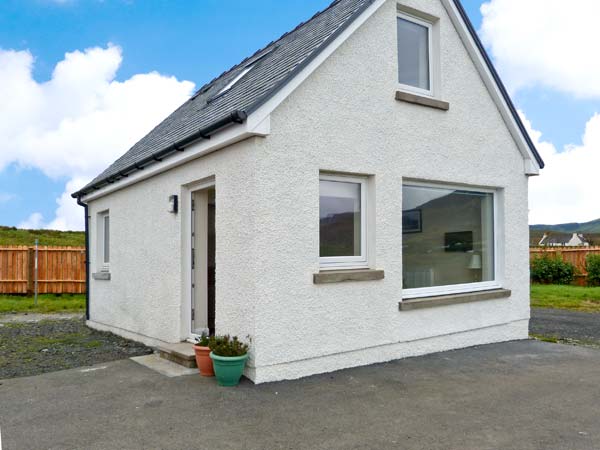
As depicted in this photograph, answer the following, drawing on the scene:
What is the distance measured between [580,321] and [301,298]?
30.0 ft

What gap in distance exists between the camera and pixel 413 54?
8070mm

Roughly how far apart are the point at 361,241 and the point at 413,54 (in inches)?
135

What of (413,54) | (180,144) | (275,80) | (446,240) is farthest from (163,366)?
(413,54)

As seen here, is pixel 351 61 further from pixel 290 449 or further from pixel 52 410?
pixel 52 410

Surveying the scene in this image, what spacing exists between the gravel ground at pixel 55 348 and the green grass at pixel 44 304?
3.92m

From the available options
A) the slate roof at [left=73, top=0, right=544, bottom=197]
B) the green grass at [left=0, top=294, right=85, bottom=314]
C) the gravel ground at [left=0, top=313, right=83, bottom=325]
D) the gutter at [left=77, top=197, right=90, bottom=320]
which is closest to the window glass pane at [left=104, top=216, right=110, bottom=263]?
the gutter at [left=77, top=197, right=90, bottom=320]

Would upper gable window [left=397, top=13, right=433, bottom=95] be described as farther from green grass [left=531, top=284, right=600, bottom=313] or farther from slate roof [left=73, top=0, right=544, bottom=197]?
green grass [left=531, top=284, right=600, bottom=313]

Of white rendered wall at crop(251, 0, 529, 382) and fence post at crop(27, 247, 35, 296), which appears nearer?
white rendered wall at crop(251, 0, 529, 382)

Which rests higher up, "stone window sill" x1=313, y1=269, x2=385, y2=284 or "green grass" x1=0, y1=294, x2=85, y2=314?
"stone window sill" x1=313, y1=269, x2=385, y2=284

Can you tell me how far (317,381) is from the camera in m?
5.99

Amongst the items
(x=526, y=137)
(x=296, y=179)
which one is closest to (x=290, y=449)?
(x=296, y=179)

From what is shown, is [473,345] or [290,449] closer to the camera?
[290,449]

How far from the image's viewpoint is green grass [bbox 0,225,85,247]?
25.5 metres

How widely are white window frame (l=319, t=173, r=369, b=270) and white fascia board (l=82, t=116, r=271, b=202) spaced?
1.24m
